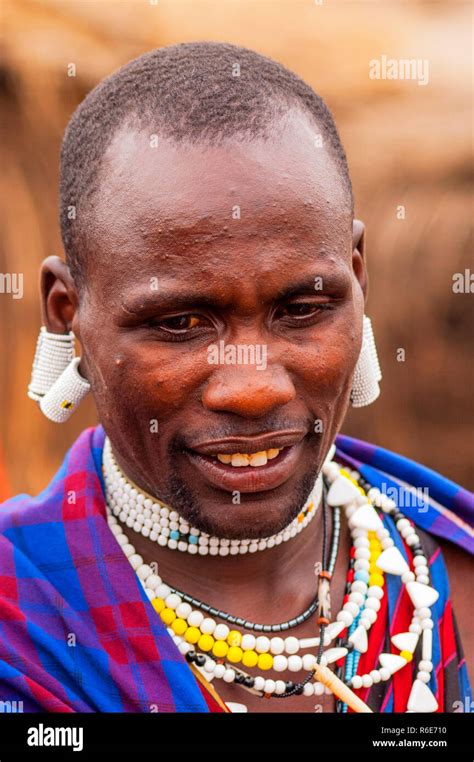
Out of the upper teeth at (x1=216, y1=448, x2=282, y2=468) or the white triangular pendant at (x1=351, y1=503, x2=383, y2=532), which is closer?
the upper teeth at (x1=216, y1=448, x2=282, y2=468)

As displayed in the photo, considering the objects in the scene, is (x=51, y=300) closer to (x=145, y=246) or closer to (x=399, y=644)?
(x=145, y=246)

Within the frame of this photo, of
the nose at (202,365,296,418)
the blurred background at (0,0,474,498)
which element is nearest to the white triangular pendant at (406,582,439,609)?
the nose at (202,365,296,418)

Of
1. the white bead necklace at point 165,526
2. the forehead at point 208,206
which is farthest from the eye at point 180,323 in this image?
the white bead necklace at point 165,526

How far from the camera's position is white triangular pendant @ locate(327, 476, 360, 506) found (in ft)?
8.22

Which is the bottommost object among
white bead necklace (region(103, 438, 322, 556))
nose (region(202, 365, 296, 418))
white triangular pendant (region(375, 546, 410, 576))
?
white triangular pendant (region(375, 546, 410, 576))

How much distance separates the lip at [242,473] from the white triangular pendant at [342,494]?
524 mm

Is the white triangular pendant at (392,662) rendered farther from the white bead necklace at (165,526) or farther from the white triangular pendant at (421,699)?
the white bead necklace at (165,526)

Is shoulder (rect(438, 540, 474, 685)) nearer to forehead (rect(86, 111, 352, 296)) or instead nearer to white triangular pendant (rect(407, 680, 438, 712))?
white triangular pendant (rect(407, 680, 438, 712))

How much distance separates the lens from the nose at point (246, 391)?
73.8 inches

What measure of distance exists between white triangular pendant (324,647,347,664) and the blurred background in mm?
2991

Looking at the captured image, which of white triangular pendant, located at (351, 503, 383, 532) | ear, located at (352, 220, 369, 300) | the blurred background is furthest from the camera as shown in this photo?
the blurred background

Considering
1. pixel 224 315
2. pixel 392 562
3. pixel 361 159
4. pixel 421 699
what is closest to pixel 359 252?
pixel 224 315

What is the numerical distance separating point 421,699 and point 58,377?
1159mm
